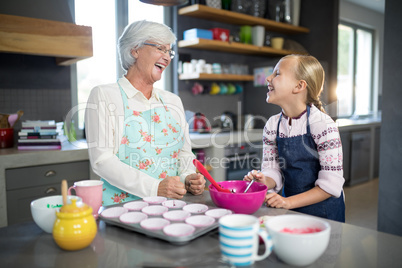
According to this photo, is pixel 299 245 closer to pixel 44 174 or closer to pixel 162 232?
pixel 162 232

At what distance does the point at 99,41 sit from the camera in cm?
326

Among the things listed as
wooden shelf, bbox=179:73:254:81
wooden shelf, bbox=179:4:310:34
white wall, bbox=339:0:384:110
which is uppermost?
white wall, bbox=339:0:384:110

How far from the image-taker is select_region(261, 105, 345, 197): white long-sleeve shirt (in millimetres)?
1286

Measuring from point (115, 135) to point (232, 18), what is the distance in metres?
2.68

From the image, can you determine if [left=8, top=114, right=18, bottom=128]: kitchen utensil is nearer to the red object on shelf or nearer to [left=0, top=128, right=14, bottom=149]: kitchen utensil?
[left=0, top=128, right=14, bottom=149]: kitchen utensil

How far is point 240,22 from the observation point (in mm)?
4016

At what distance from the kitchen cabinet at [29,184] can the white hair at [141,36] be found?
3.78 ft

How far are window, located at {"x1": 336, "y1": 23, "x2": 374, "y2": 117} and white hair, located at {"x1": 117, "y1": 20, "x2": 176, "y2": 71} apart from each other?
16.0 feet

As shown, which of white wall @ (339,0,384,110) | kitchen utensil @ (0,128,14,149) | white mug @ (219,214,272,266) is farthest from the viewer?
white wall @ (339,0,384,110)

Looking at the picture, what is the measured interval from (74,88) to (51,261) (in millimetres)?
2558

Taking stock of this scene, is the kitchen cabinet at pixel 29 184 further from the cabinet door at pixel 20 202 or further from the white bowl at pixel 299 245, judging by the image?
the white bowl at pixel 299 245

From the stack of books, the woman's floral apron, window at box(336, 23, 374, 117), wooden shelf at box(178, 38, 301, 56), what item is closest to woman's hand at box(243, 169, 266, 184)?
the woman's floral apron

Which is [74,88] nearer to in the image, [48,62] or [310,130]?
[48,62]

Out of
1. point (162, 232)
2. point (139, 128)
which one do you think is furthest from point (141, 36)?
point (162, 232)
